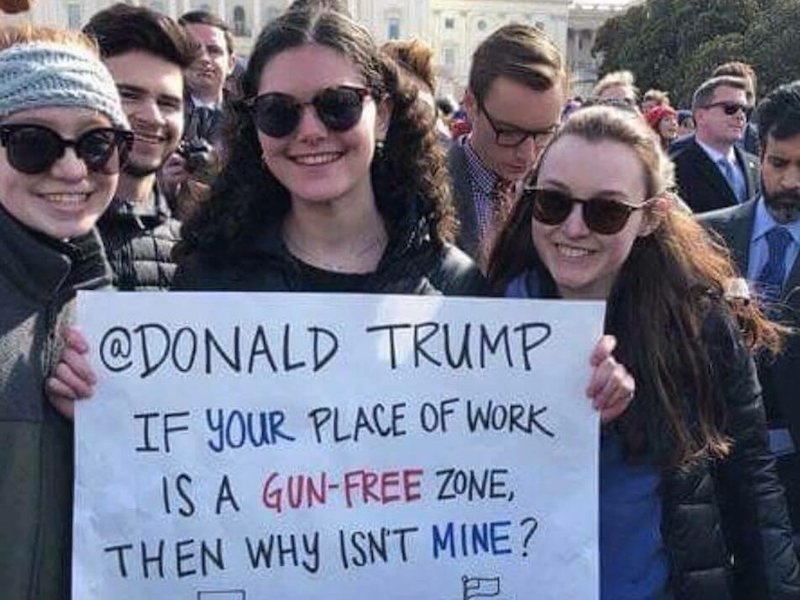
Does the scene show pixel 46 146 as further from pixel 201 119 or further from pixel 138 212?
pixel 201 119

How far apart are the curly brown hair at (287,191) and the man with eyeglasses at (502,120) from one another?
0.89 meters

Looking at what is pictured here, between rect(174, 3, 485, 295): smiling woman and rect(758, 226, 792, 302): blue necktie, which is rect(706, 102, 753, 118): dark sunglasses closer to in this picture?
rect(758, 226, 792, 302): blue necktie

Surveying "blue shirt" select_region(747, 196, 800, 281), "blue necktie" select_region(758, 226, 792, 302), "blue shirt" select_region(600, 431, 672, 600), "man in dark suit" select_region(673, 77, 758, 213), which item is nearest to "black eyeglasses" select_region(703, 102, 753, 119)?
"man in dark suit" select_region(673, 77, 758, 213)

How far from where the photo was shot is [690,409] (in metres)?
2.39

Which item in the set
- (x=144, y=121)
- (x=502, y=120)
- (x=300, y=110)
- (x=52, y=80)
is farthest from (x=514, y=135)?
(x=52, y=80)

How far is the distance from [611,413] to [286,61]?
3.11ft

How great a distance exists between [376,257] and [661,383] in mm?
645

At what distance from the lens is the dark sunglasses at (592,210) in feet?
7.72

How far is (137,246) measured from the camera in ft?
9.27

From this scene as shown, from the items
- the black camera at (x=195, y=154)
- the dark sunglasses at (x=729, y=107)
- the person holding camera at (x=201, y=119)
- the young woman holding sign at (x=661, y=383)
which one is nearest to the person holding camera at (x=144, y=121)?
the person holding camera at (x=201, y=119)

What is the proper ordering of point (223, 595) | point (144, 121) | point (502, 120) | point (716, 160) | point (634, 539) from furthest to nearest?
point (716, 160) → point (502, 120) → point (144, 121) → point (634, 539) → point (223, 595)

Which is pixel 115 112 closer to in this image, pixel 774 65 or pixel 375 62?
pixel 375 62

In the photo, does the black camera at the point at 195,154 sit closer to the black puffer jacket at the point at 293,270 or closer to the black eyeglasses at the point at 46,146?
the black puffer jacket at the point at 293,270

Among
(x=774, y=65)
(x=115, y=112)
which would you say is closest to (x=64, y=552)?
(x=115, y=112)
